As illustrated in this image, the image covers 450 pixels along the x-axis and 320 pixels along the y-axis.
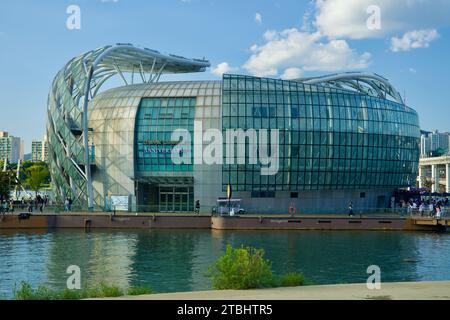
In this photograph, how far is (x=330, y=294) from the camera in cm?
2278

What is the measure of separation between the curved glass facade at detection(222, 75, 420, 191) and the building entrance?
22.6 feet

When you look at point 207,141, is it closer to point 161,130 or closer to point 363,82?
point 161,130

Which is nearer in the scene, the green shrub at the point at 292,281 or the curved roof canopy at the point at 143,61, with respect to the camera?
the green shrub at the point at 292,281

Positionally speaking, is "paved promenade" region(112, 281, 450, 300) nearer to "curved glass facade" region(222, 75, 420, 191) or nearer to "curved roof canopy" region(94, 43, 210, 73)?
"curved glass facade" region(222, 75, 420, 191)

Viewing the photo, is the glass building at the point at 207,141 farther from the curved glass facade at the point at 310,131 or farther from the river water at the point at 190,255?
the river water at the point at 190,255

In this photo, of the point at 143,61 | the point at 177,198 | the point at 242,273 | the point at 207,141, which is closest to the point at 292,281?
the point at 242,273

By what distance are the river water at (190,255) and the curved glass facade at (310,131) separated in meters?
15.1

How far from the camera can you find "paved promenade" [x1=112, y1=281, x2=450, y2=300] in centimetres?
2189

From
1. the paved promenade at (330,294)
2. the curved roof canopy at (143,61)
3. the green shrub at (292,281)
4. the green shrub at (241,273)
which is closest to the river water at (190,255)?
the green shrub at (292,281)

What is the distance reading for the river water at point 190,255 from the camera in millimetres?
38625

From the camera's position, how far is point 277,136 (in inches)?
3216
